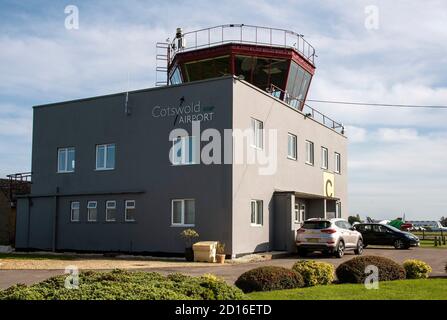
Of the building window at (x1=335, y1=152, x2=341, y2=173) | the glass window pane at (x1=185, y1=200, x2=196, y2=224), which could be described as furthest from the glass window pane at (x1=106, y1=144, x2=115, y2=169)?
the building window at (x1=335, y1=152, x2=341, y2=173)

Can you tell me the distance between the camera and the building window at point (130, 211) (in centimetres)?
2447

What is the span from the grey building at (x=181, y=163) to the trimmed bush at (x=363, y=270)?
9438mm

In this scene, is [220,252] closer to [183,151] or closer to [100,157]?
[183,151]

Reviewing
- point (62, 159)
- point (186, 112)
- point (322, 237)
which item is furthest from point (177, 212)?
point (62, 159)

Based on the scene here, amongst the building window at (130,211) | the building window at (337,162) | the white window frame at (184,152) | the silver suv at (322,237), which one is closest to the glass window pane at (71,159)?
the building window at (130,211)

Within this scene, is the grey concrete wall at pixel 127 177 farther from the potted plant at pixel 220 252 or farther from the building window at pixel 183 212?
the potted plant at pixel 220 252

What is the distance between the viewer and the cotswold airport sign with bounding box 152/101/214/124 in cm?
2300

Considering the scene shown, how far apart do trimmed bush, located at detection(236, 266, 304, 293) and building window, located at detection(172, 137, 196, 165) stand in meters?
11.9

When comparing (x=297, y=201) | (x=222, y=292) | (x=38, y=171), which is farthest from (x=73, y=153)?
(x=222, y=292)

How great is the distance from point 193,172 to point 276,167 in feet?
15.1

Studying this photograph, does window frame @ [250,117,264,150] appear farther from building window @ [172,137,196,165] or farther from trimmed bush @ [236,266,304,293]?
trimmed bush @ [236,266,304,293]
